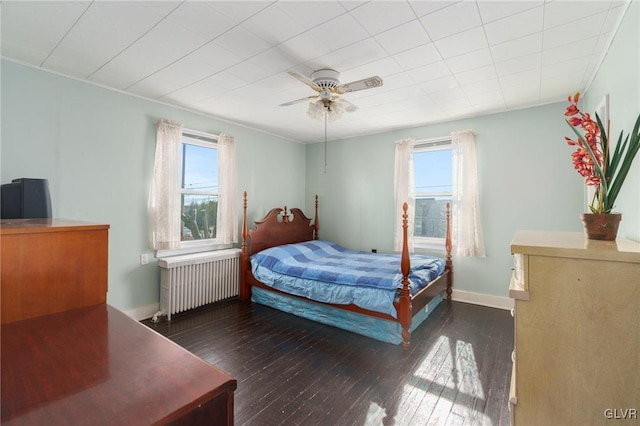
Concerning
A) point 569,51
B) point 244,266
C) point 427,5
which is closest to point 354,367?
point 244,266

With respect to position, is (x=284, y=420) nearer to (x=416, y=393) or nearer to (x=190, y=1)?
(x=416, y=393)

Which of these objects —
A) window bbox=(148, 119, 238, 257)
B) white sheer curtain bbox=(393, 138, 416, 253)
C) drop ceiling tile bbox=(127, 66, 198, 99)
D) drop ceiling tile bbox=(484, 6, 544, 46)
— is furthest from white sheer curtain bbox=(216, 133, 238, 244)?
drop ceiling tile bbox=(484, 6, 544, 46)

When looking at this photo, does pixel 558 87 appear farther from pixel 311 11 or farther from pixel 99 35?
pixel 99 35

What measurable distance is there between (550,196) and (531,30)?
2052mm

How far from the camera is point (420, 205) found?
411 centimetres

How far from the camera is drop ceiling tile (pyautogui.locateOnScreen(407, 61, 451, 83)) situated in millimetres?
2359

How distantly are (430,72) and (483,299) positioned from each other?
2.79 m

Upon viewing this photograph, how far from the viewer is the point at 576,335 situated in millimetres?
1048

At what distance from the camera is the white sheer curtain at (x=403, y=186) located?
13.1 feet

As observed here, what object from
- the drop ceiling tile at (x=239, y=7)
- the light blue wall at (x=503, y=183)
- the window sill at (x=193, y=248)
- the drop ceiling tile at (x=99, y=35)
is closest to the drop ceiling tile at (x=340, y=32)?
the drop ceiling tile at (x=239, y=7)

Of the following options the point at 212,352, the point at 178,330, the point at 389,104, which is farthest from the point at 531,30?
the point at 178,330

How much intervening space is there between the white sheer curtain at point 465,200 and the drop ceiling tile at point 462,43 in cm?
168

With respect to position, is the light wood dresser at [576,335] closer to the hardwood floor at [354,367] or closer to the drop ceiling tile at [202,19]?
the hardwood floor at [354,367]

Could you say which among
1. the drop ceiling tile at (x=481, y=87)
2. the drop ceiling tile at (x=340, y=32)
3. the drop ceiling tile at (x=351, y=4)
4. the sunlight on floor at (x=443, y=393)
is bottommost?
the sunlight on floor at (x=443, y=393)
